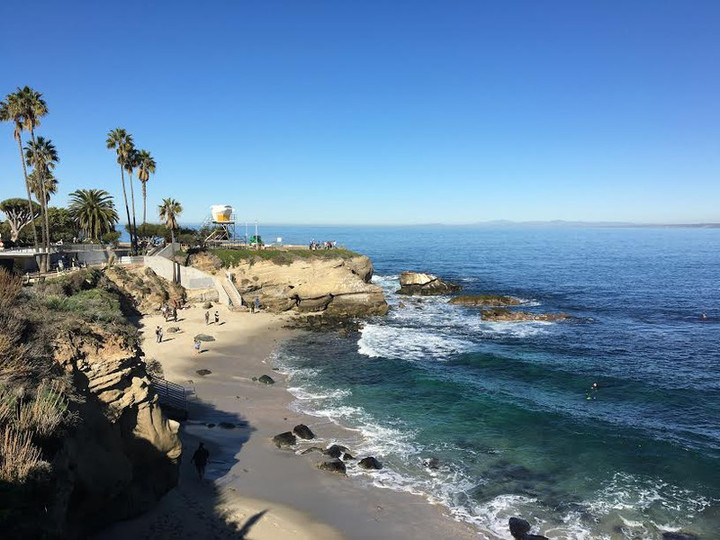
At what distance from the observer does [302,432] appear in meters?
20.8

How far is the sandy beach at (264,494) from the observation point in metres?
13.8

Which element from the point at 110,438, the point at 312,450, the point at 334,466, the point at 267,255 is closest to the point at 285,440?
the point at 312,450

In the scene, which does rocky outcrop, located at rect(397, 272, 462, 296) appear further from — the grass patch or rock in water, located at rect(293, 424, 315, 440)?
rock in water, located at rect(293, 424, 315, 440)

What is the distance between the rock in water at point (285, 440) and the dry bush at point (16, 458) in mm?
12597

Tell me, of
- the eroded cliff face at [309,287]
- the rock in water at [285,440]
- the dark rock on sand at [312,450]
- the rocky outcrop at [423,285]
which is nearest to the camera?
the dark rock on sand at [312,450]

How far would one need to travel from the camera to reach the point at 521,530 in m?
14.8

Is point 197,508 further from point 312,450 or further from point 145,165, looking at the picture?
point 145,165

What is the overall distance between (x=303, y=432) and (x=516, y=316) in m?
29.8

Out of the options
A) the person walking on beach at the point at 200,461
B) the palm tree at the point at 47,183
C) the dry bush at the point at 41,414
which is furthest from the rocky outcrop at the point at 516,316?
the palm tree at the point at 47,183

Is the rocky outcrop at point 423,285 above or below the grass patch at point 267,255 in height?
below

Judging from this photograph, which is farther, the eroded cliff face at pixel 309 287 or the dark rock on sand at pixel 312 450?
the eroded cliff face at pixel 309 287

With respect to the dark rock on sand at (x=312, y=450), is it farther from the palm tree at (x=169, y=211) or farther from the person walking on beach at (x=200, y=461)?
the palm tree at (x=169, y=211)

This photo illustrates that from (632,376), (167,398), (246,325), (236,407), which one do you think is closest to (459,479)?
(236,407)

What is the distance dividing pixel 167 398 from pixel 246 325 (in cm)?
1831
